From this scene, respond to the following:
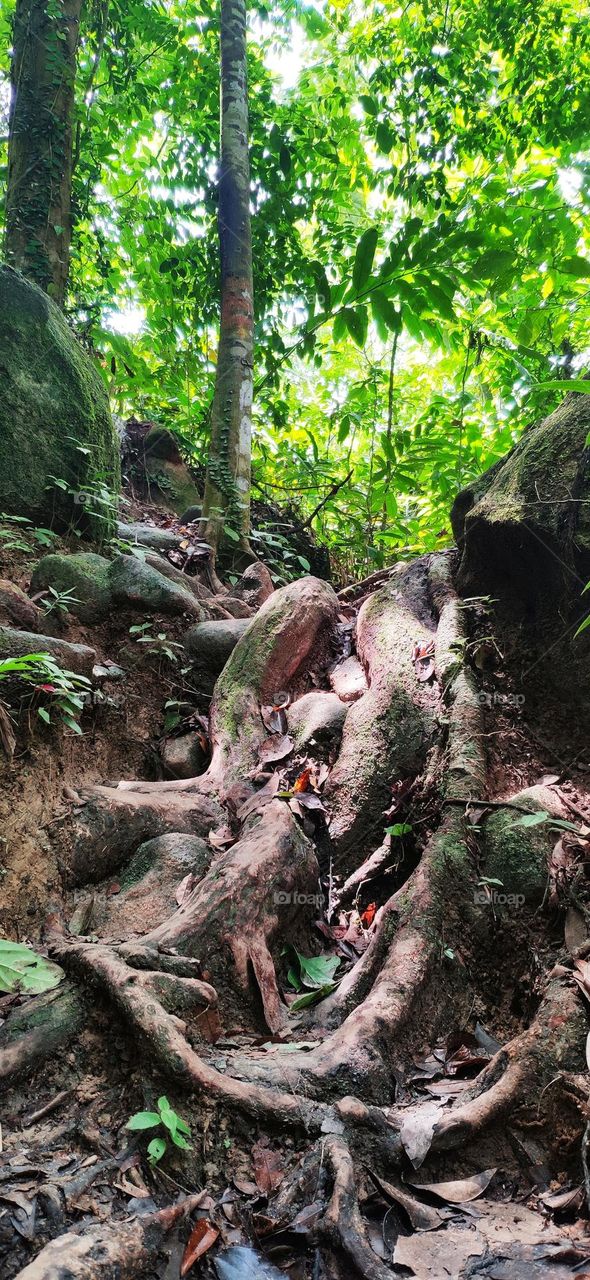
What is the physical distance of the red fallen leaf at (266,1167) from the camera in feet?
6.90

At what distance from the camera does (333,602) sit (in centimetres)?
538

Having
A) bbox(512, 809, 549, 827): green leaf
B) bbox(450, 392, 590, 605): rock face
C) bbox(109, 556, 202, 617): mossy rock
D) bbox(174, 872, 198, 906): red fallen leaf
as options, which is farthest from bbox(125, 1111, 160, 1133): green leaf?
bbox(109, 556, 202, 617): mossy rock

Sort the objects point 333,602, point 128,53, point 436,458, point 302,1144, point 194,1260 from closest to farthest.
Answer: point 194,1260, point 302,1144, point 333,602, point 436,458, point 128,53

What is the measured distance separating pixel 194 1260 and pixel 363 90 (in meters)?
11.6

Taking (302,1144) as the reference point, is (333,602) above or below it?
above

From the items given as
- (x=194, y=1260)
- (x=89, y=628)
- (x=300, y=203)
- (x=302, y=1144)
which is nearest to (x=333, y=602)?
(x=89, y=628)

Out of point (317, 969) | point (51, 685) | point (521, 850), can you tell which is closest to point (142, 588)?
point (51, 685)

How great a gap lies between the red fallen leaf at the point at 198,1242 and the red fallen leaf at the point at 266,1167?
21 cm

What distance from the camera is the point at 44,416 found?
540 cm

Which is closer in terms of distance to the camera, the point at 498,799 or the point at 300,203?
the point at 498,799

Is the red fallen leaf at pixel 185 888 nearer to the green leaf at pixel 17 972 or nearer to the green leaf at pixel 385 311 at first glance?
the green leaf at pixel 17 972

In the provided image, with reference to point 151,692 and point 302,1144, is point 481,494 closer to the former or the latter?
point 151,692

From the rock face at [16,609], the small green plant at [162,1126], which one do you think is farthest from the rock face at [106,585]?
the small green plant at [162,1126]

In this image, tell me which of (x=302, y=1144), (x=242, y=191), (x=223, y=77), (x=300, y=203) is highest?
(x=223, y=77)
